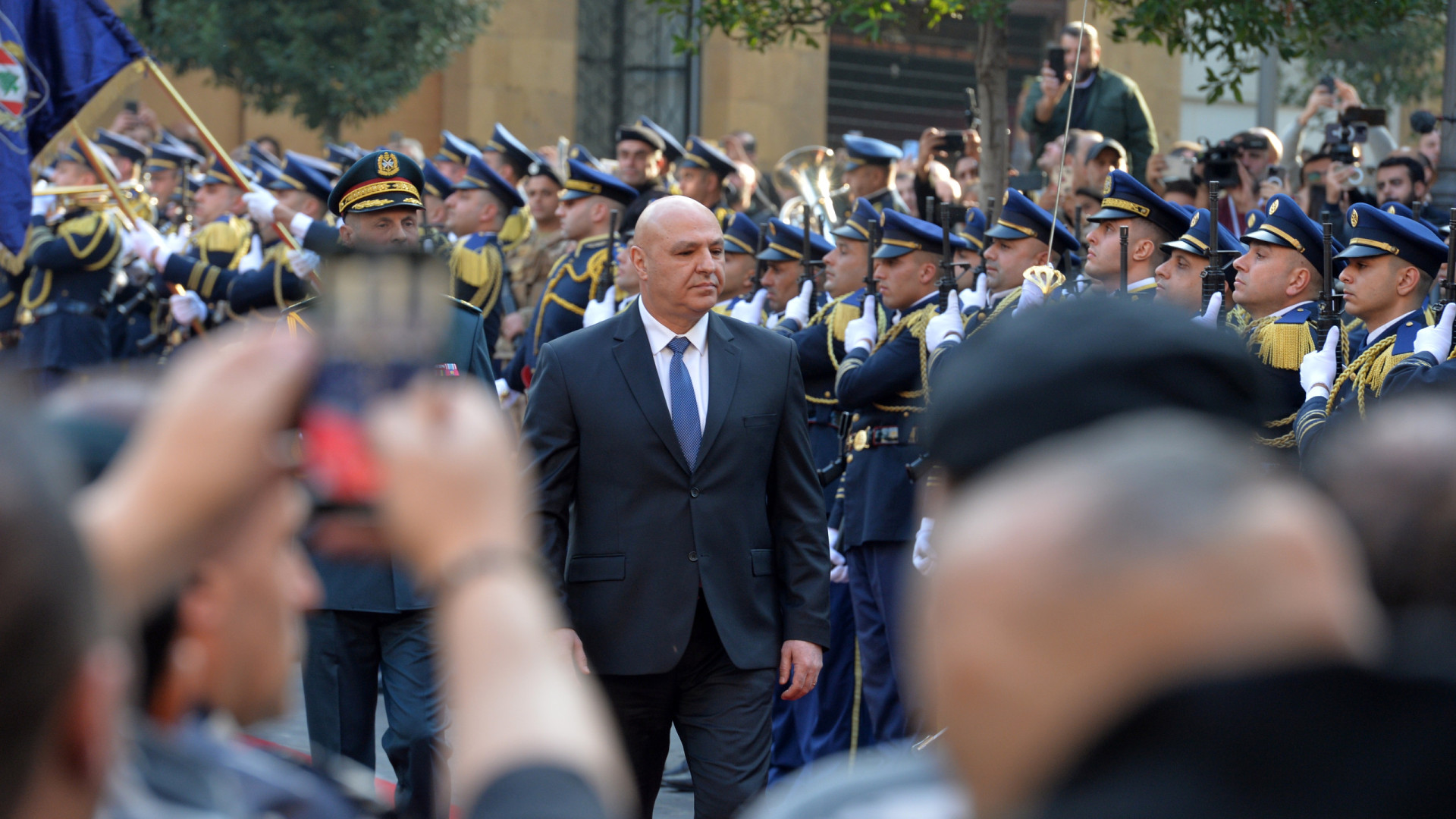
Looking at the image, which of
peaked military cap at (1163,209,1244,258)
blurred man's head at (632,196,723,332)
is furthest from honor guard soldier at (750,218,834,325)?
blurred man's head at (632,196,723,332)

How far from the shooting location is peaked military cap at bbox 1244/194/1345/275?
20.3 feet

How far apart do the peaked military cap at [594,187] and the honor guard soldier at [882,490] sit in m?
3.29

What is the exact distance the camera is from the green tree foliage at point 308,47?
58.6 feet

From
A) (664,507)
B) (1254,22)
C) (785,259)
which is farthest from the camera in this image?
(1254,22)

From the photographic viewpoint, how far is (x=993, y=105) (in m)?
11.3

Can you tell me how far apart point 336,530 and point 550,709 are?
0.80 feet

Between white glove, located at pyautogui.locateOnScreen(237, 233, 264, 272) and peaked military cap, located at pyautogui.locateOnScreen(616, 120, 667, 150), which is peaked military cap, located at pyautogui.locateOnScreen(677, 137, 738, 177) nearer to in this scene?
peaked military cap, located at pyautogui.locateOnScreen(616, 120, 667, 150)

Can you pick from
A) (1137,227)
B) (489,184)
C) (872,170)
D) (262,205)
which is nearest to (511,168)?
(489,184)

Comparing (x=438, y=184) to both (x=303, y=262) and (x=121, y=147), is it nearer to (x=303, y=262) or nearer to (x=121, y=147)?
(x=303, y=262)

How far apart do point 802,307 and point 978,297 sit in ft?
4.42

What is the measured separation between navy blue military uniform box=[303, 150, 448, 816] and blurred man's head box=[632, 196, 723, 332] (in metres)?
1.06

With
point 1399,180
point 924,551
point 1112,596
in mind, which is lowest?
point 924,551

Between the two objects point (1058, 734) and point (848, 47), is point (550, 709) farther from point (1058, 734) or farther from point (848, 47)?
Answer: point (848, 47)

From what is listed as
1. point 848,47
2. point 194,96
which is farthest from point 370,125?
point 848,47
